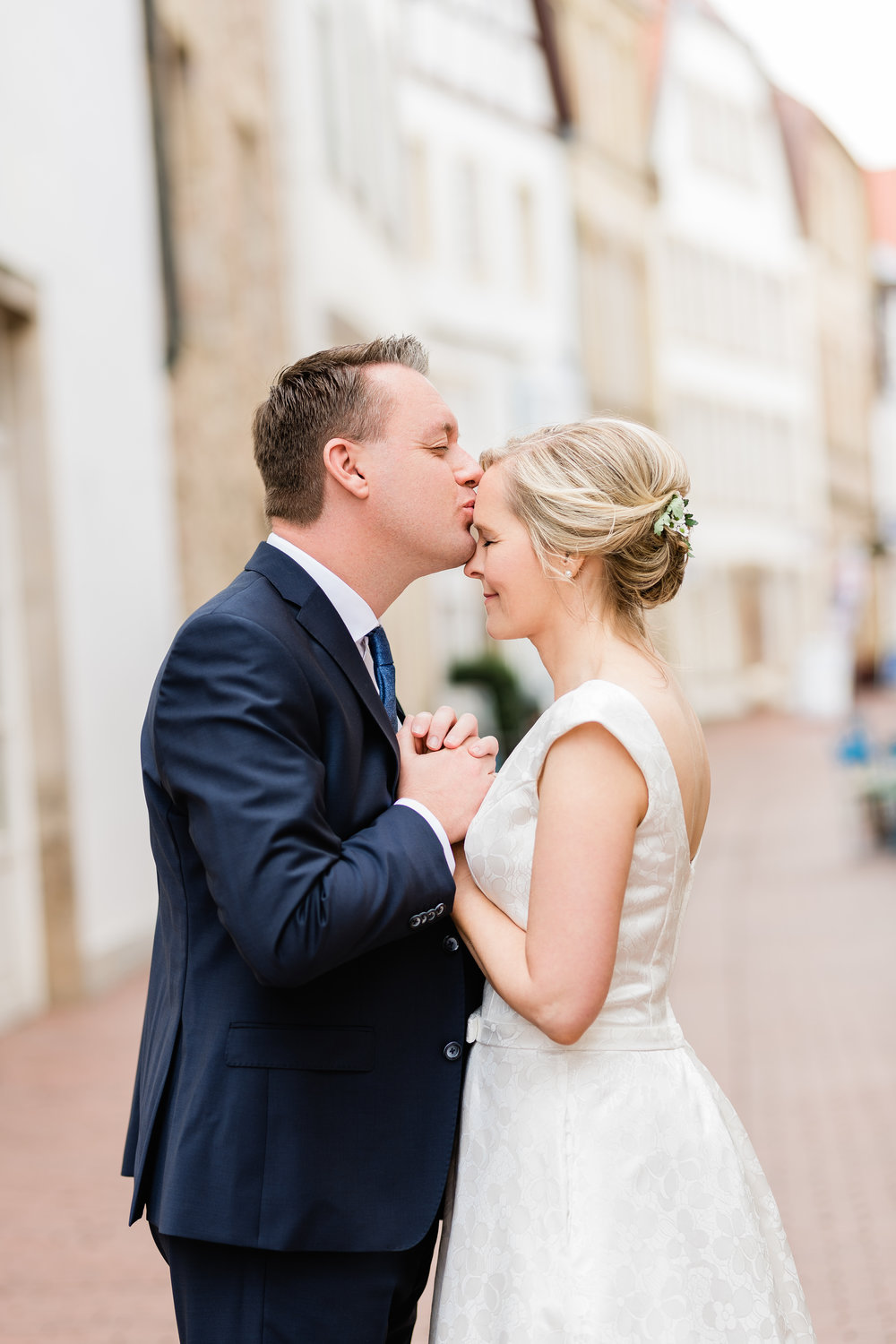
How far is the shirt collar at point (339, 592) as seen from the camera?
231 centimetres

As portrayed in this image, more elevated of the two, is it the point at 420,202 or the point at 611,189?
the point at 611,189

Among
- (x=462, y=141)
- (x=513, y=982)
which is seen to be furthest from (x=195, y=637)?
(x=462, y=141)

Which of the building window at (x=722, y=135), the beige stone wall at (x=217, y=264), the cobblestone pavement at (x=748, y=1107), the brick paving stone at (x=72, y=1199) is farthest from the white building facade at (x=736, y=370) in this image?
the brick paving stone at (x=72, y=1199)

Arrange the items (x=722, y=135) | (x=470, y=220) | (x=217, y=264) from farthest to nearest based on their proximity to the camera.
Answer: (x=722, y=135) → (x=470, y=220) → (x=217, y=264)

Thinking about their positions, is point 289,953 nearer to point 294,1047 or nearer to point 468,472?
point 294,1047

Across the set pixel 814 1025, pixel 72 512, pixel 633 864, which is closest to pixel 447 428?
pixel 633 864

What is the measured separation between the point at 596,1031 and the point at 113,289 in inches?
307

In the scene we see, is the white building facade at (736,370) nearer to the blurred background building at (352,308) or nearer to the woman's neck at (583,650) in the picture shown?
the blurred background building at (352,308)

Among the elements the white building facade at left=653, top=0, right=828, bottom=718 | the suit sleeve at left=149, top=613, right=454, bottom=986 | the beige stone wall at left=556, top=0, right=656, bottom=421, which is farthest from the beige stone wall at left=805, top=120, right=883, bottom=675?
the suit sleeve at left=149, top=613, right=454, bottom=986

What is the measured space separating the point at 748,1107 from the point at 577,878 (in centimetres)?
435

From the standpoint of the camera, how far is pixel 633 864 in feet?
7.20

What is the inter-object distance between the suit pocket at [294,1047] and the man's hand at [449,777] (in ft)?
1.03

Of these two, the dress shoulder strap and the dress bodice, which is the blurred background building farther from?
the dress shoulder strap

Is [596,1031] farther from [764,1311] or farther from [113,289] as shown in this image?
[113,289]
